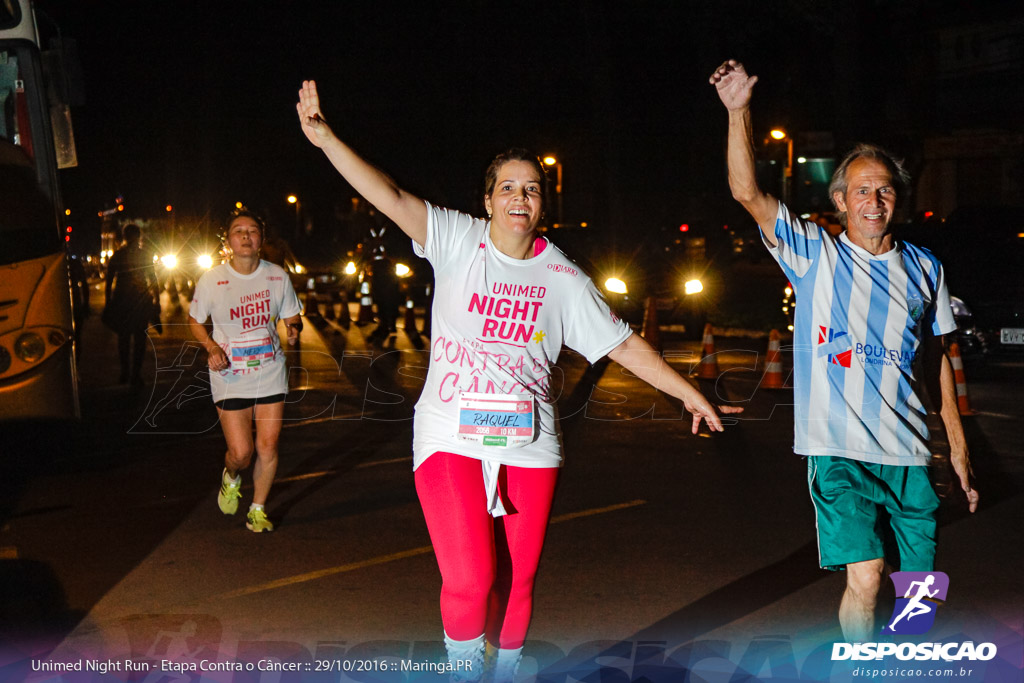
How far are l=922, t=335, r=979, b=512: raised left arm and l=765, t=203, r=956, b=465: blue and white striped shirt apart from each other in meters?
0.15

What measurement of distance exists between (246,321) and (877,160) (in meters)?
3.98

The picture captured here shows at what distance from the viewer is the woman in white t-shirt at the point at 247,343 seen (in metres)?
6.83

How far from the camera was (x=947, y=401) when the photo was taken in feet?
14.7

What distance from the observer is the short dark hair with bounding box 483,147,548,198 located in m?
4.10

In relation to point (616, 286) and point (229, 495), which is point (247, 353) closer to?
point (229, 495)

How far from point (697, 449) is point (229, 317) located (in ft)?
14.6

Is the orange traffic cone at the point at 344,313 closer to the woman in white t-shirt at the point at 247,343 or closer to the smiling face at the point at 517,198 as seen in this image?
the woman in white t-shirt at the point at 247,343

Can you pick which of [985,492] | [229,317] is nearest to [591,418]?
[985,492]

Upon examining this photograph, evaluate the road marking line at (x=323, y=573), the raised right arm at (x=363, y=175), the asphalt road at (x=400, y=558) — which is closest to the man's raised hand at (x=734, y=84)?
the raised right arm at (x=363, y=175)

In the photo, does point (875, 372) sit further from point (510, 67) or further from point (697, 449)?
point (510, 67)

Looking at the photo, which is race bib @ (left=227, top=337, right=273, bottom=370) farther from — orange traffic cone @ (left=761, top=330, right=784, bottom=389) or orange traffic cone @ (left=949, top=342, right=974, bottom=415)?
orange traffic cone @ (left=761, top=330, right=784, bottom=389)

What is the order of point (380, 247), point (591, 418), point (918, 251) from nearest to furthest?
point (918, 251) → point (591, 418) → point (380, 247)

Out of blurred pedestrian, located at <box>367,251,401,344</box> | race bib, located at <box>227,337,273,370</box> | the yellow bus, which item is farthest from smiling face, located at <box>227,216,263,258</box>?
blurred pedestrian, located at <box>367,251,401,344</box>

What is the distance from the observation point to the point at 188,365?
16750 mm
